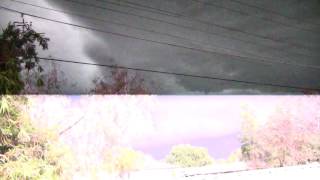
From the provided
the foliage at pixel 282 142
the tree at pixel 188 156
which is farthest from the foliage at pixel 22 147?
the foliage at pixel 282 142

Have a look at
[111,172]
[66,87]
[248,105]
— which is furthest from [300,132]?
[66,87]

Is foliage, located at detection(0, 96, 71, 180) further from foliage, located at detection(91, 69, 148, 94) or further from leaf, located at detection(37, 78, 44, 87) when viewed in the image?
foliage, located at detection(91, 69, 148, 94)

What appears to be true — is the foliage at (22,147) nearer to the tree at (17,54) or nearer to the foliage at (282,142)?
the tree at (17,54)

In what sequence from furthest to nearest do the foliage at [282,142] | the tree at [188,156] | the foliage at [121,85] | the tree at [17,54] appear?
the foliage at [282,142] → the tree at [188,156] → the foliage at [121,85] → the tree at [17,54]

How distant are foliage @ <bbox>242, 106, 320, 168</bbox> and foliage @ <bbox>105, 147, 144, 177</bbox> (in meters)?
1.15

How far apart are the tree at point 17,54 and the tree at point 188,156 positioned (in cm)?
124

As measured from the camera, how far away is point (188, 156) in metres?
4.00

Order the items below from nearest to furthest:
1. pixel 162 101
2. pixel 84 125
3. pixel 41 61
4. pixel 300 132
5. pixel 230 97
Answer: pixel 41 61 → pixel 84 125 → pixel 162 101 → pixel 230 97 → pixel 300 132

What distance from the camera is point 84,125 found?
3537 mm

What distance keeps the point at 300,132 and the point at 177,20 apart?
72.5 inches

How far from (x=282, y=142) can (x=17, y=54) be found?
272 centimetres

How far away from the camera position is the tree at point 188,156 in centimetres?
392

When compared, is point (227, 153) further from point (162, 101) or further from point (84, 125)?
point (84, 125)

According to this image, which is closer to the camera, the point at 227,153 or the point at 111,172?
the point at 111,172
